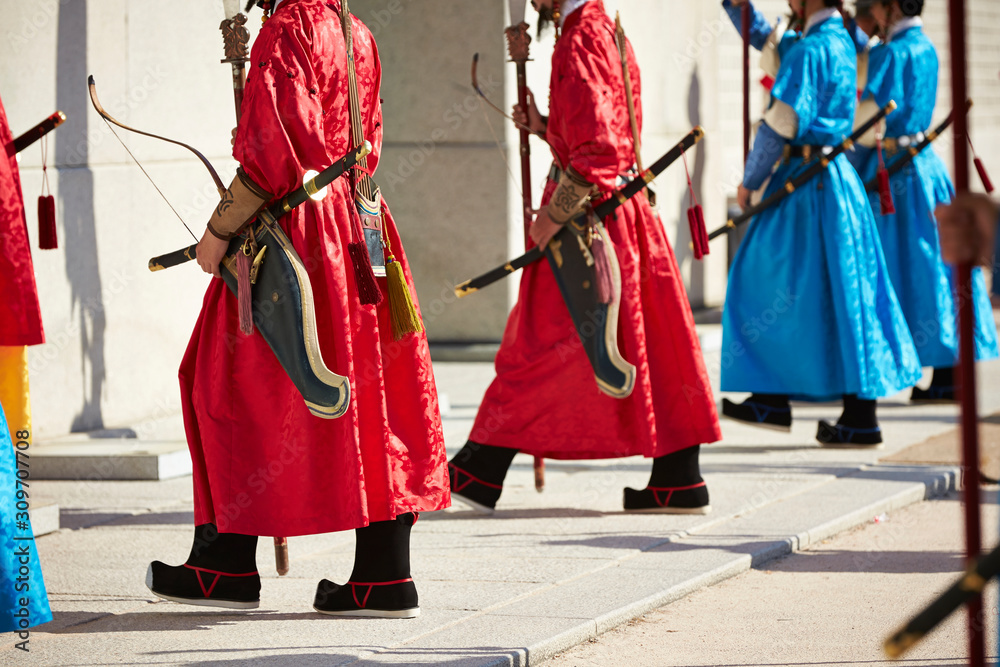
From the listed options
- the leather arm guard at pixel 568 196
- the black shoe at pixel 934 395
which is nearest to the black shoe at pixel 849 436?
the black shoe at pixel 934 395

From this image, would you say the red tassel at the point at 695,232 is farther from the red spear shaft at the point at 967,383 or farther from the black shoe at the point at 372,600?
the red spear shaft at the point at 967,383

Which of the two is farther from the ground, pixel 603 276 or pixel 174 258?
pixel 174 258

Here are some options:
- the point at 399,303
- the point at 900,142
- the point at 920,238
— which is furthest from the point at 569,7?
the point at 920,238

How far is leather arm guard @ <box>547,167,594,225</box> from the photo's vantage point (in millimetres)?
4418

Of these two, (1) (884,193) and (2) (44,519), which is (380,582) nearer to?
(2) (44,519)

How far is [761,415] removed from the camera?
240 inches

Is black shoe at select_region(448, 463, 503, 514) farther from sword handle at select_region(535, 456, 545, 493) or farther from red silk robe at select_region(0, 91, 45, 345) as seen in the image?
red silk robe at select_region(0, 91, 45, 345)

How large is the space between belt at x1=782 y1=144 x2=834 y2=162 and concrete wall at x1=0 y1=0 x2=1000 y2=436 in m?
2.37

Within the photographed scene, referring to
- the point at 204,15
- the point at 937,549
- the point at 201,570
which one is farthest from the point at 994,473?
the point at 204,15

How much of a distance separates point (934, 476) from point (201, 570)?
2972mm

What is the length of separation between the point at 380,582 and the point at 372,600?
5 cm

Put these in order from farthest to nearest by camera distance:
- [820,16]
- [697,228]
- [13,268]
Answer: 1. [820,16]
2. [697,228]
3. [13,268]

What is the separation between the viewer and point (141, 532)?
181 inches

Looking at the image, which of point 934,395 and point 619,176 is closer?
point 619,176
